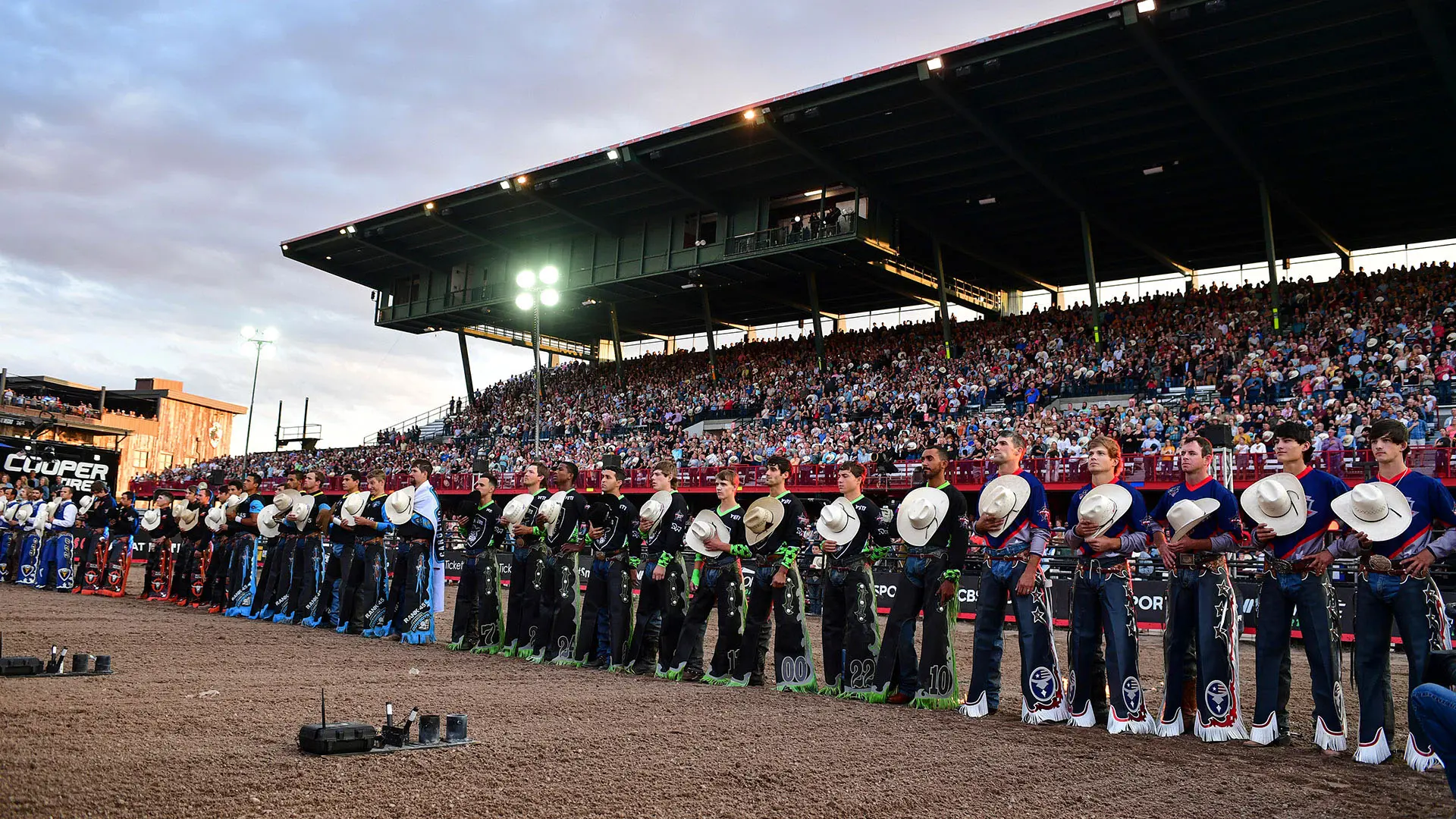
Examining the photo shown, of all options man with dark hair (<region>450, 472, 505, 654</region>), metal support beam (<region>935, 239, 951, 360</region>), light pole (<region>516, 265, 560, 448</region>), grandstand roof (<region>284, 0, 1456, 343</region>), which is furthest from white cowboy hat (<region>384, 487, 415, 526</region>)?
metal support beam (<region>935, 239, 951, 360</region>)

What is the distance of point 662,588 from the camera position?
9648mm

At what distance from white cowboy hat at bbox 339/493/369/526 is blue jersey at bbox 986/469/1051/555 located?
320 inches

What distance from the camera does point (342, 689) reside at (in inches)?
302

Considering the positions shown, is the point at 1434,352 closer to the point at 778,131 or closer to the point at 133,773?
the point at 778,131

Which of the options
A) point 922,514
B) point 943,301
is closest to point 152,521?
point 922,514

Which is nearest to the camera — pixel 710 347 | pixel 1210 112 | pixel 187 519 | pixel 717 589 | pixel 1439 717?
pixel 1439 717

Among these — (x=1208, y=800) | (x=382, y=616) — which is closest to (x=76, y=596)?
(x=382, y=616)

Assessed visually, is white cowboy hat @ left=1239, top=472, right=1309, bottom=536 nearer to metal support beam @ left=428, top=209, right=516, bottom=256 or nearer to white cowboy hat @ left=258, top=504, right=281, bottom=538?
white cowboy hat @ left=258, top=504, right=281, bottom=538

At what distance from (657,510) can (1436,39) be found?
19796 millimetres

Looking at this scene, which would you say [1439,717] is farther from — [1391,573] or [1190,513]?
[1190,513]

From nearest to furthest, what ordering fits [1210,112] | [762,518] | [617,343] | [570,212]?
[762,518], [1210,112], [570,212], [617,343]

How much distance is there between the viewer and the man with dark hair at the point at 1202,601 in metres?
6.55

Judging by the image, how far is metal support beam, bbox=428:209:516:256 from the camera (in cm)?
3662

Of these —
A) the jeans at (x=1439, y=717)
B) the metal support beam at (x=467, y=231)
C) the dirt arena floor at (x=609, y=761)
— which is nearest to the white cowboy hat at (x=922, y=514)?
the dirt arena floor at (x=609, y=761)
